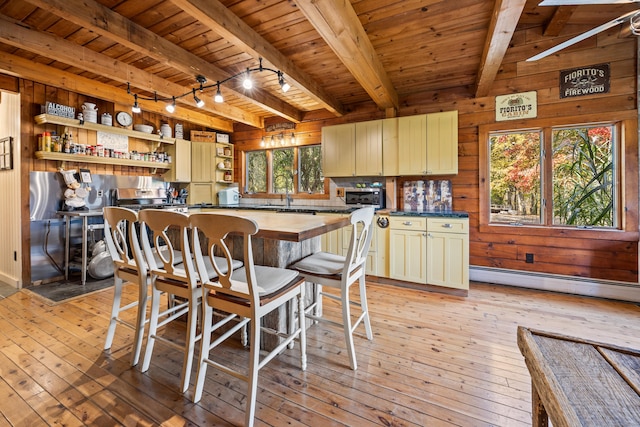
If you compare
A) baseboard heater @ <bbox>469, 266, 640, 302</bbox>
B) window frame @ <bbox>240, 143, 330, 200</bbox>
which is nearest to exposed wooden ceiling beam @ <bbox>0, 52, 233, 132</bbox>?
window frame @ <bbox>240, 143, 330, 200</bbox>

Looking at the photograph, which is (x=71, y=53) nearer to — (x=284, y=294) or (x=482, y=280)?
(x=284, y=294)

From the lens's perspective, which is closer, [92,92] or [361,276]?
[361,276]

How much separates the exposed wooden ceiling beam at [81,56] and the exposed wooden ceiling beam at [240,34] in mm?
1577

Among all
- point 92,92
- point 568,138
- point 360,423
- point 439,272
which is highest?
point 92,92

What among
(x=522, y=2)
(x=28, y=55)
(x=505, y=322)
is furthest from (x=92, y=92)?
(x=505, y=322)

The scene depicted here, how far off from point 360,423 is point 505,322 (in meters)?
1.81

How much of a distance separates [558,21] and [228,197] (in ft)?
16.4

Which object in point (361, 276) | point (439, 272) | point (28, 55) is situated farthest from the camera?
point (439, 272)

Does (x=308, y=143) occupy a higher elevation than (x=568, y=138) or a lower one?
higher

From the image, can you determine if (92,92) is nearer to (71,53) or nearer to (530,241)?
(71,53)

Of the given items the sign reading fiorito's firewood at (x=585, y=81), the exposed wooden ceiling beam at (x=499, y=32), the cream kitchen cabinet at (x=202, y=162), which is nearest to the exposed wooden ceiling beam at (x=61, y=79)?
the cream kitchen cabinet at (x=202, y=162)

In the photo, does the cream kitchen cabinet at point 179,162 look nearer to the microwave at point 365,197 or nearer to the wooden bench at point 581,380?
the microwave at point 365,197

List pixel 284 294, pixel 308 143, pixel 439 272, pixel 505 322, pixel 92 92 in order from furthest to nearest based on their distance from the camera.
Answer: pixel 308 143
pixel 92 92
pixel 439 272
pixel 505 322
pixel 284 294

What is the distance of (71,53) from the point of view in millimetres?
2762
